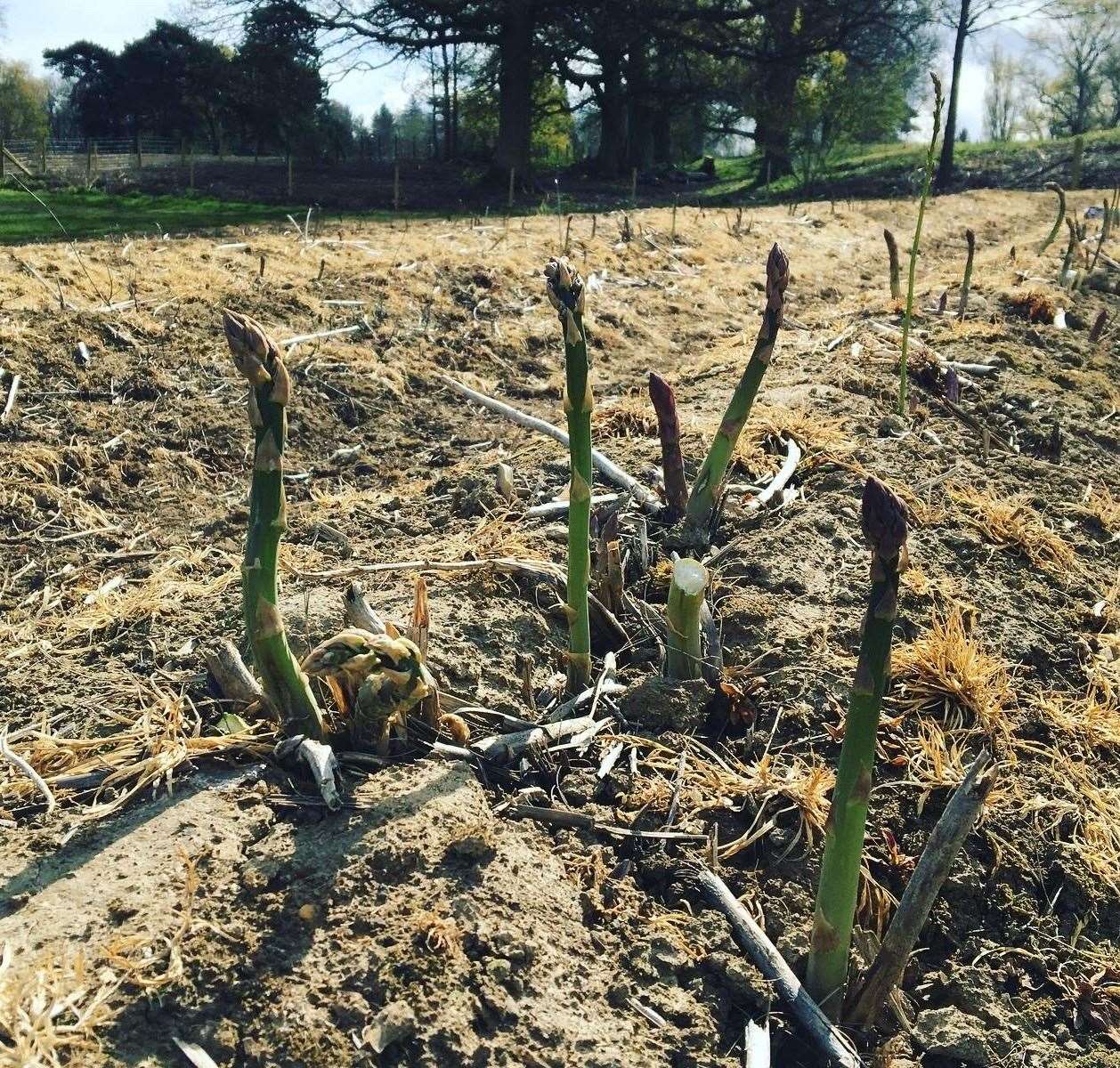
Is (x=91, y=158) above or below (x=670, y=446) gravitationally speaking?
above

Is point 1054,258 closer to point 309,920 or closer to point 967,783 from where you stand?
point 967,783

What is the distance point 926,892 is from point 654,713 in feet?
3.15

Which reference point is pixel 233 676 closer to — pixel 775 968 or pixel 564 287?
pixel 564 287

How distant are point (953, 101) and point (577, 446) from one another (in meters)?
30.3

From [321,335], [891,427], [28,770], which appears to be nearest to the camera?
[28,770]

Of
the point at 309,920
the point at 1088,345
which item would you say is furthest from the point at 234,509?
the point at 1088,345

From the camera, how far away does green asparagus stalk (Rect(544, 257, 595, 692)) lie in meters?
2.60

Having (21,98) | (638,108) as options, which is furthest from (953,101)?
(21,98)

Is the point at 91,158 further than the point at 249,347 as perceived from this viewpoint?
Yes

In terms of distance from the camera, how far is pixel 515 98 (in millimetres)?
22828

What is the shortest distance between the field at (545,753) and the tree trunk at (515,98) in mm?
17891

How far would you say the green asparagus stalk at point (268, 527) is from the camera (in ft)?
7.29

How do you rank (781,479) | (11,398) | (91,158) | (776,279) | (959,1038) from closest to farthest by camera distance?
(959,1038) → (776,279) → (781,479) → (11,398) → (91,158)

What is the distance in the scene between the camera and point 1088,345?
264 inches
